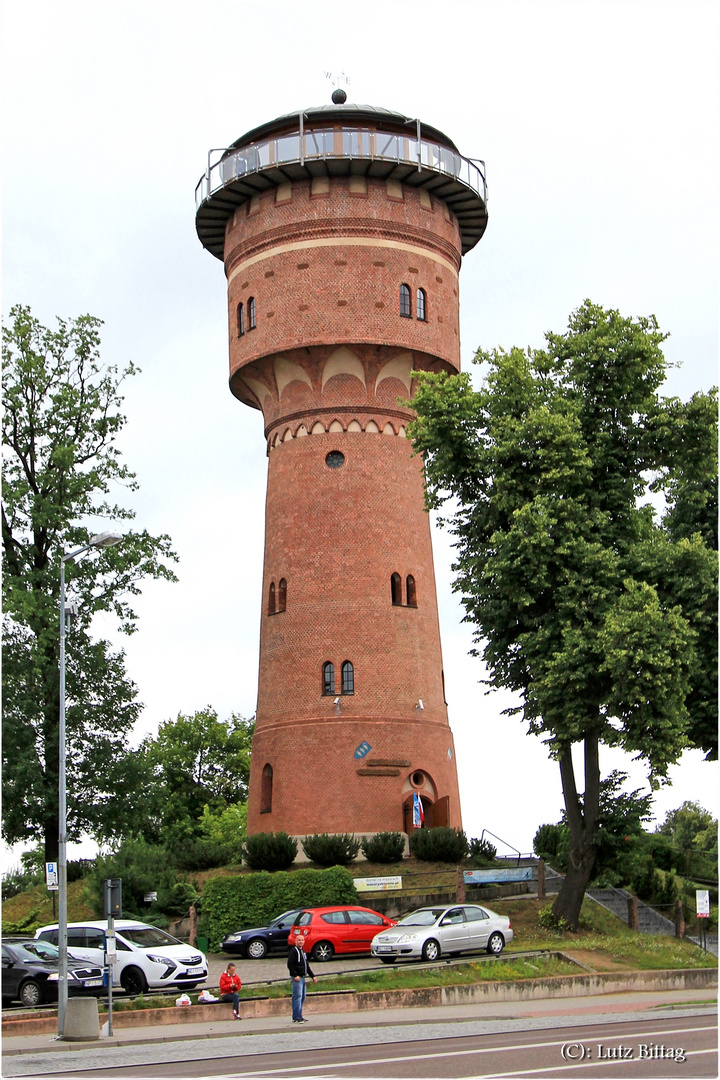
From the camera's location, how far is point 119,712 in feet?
138

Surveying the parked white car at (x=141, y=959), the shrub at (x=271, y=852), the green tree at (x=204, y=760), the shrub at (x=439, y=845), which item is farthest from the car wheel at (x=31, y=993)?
the green tree at (x=204, y=760)

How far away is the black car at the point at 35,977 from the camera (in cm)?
2825

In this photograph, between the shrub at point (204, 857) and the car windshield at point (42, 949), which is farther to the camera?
the shrub at point (204, 857)

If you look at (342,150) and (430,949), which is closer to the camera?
(430,949)

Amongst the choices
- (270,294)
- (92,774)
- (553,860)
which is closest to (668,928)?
(553,860)

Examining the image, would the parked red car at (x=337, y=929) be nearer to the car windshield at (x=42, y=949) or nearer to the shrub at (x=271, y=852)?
the car windshield at (x=42, y=949)

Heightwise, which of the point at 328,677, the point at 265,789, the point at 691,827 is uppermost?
the point at 328,677

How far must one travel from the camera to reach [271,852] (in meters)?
39.9

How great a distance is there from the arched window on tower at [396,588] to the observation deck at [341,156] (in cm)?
1290

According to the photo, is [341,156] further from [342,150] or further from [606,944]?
[606,944]

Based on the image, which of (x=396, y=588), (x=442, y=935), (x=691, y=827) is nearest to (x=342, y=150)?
(x=396, y=588)

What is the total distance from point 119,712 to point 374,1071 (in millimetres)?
26185

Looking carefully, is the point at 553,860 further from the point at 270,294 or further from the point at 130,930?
the point at 270,294

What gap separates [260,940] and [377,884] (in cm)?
519
